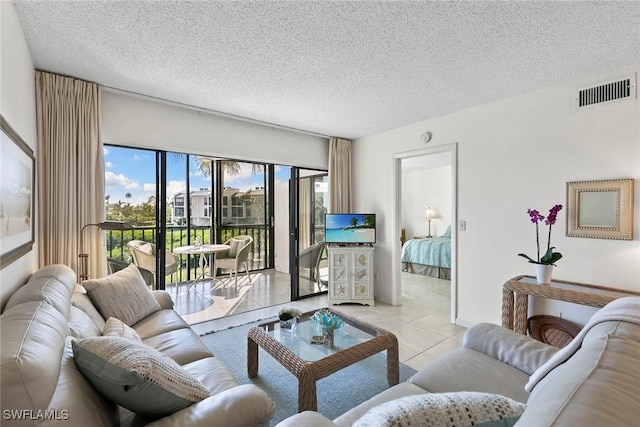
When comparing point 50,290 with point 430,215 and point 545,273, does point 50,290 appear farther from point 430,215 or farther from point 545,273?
point 430,215

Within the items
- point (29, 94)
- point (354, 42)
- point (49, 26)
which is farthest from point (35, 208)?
point (354, 42)

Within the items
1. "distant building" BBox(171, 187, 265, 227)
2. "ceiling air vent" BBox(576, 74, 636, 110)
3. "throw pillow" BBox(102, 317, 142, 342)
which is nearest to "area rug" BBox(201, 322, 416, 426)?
"throw pillow" BBox(102, 317, 142, 342)

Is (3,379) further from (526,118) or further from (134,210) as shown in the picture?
(526,118)

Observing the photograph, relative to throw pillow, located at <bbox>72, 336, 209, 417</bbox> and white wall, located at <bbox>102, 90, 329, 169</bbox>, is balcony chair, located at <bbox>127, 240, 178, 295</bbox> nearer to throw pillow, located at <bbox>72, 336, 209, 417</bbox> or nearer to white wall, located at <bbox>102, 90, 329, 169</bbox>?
white wall, located at <bbox>102, 90, 329, 169</bbox>

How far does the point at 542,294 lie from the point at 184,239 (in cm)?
525

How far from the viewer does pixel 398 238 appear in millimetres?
4113

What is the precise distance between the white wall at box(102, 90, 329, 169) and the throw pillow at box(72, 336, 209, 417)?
252cm

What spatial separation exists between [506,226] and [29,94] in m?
4.29

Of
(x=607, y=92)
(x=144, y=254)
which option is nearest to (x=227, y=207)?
(x=144, y=254)

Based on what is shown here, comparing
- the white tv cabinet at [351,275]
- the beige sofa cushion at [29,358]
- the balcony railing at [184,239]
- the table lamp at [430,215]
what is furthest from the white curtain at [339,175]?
the beige sofa cushion at [29,358]

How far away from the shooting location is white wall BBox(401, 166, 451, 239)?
7199mm

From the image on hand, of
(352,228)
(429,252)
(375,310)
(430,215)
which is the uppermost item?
(430,215)

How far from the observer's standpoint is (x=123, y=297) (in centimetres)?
212

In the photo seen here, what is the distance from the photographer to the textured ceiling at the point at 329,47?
166 cm
